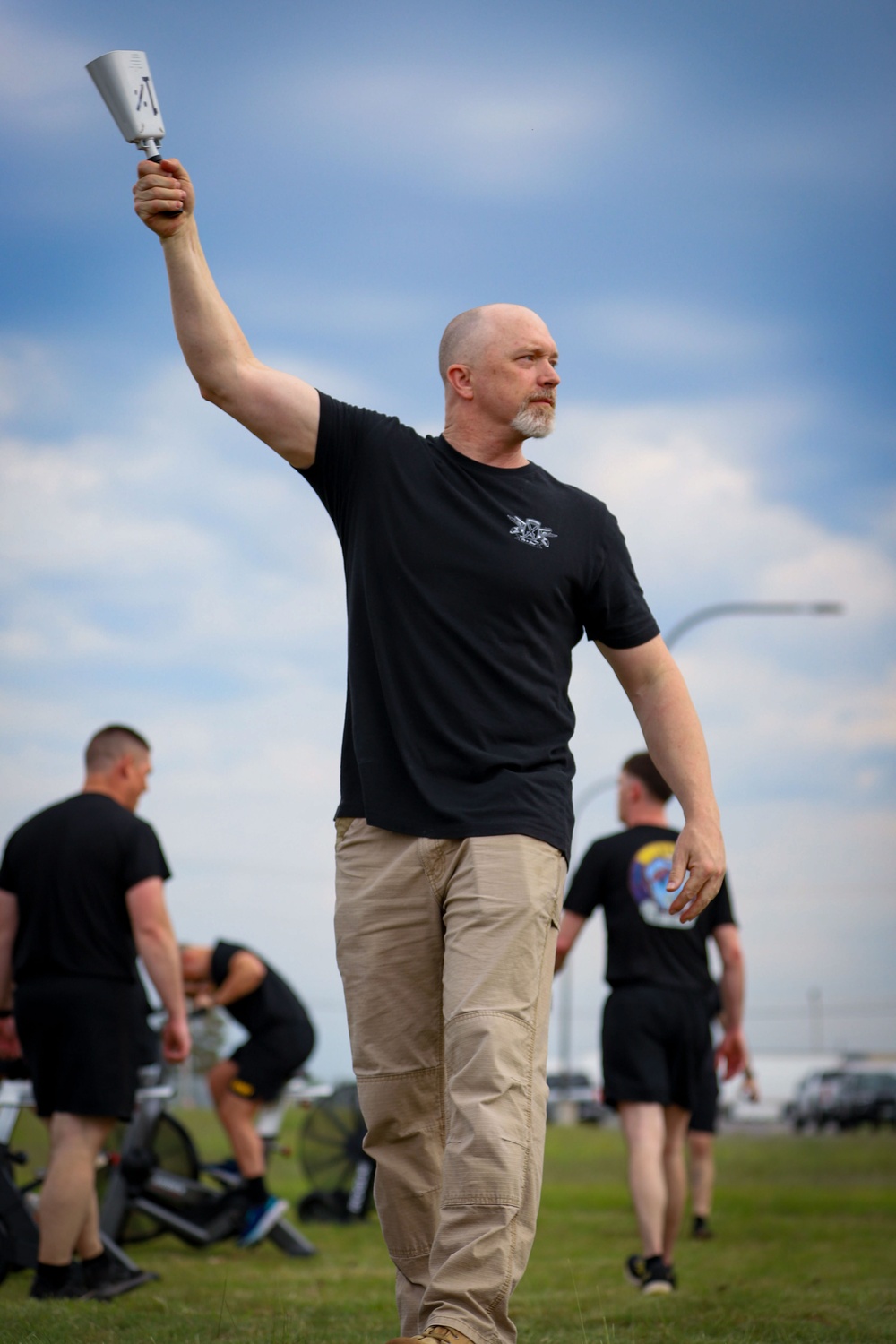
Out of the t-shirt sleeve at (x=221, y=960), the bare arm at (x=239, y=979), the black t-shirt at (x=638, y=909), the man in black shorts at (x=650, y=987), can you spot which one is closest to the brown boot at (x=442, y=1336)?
the man in black shorts at (x=650, y=987)

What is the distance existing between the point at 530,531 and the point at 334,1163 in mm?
8647

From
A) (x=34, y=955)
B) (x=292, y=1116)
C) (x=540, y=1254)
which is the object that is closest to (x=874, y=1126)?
(x=292, y=1116)

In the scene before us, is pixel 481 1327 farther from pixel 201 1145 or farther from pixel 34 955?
pixel 201 1145

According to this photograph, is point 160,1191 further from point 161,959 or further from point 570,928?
point 570,928

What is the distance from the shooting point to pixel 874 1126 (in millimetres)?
39812

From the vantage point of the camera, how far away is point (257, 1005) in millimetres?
10055

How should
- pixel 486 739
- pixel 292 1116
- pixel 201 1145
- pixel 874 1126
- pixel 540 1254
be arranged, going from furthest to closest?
1. pixel 874 1126
2. pixel 292 1116
3. pixel 201 1145
4. pixel 540 1254
5. pixel 486 739

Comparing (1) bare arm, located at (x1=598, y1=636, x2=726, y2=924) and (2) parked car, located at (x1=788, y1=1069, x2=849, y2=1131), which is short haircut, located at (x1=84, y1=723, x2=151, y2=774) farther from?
(2) parked car, located at (x1=788, y1=1069, x2=849, y2=1131)

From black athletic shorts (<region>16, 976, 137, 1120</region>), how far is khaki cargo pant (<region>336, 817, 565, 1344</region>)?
2.93m

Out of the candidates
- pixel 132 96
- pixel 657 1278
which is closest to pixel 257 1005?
pixel 657 1278

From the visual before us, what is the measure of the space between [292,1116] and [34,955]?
2048cm

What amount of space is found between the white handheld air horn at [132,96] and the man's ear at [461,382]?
0.96 m

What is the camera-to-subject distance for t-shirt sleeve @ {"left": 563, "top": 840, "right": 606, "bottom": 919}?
25.0ft

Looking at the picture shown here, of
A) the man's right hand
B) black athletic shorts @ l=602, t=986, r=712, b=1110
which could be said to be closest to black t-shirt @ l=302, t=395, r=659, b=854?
the man's right hand
